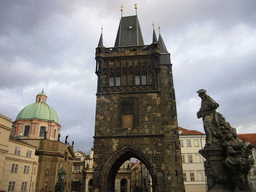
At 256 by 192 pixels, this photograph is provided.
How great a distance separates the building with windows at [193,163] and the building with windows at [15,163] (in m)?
22.0

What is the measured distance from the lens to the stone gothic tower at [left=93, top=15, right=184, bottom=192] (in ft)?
68.0

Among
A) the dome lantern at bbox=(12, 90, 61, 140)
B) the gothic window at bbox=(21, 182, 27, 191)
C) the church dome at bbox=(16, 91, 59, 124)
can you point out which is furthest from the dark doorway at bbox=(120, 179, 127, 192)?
the gothic window at bbox=(21, 182, 27, 191)

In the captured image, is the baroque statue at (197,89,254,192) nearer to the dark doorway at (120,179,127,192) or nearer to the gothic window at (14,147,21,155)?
the gothic window at (14,147,21,155)

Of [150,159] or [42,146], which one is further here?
[42,146]

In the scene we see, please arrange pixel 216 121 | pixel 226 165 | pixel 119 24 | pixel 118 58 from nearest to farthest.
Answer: pixel 226 165 → pixel 216 121 → pixel 118 58 → pixel 119 24

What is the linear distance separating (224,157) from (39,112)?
42.6m

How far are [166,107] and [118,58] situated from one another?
7744 millimetres

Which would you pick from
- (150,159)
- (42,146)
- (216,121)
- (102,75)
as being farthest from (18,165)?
(216,121)

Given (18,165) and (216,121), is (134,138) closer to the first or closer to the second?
(216,121)

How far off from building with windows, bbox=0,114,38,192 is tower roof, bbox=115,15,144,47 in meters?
16.0

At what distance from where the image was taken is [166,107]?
25.5 m

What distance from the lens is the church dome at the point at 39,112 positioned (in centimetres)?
4370

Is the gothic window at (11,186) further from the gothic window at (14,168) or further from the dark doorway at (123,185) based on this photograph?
the dark doorway at (123,185)

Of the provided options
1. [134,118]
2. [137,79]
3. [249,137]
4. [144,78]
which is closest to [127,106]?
[134,118]
